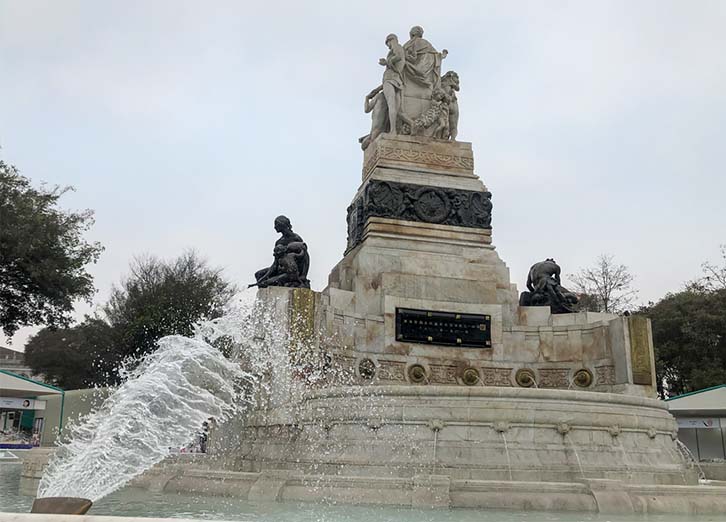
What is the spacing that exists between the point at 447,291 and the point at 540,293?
2341 millimetres

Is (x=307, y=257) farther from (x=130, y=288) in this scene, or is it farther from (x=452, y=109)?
(x=130, y=288)

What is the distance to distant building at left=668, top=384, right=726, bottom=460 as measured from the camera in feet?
81.7

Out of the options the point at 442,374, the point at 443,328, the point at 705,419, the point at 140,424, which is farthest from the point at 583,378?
the point at 705,419

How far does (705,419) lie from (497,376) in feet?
46.5

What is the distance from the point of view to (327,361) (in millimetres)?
13469

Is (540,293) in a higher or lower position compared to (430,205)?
lower

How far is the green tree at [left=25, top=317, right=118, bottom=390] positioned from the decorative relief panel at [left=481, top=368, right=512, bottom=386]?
27562mm

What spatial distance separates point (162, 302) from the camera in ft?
A: 125

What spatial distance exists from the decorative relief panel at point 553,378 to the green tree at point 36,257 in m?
16.9

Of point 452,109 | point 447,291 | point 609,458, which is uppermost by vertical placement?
point 452,109

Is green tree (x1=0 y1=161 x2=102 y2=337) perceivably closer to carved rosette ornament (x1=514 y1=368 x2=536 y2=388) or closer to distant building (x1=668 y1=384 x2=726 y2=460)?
carved rosette ornament (x1=514 y1=368 x2=536 y2=388)

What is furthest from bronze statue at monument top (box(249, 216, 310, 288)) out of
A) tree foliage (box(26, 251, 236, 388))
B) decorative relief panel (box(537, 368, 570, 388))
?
tree foliage (box(26, 251, 236, 388))

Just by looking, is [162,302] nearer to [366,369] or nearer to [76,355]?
[76,355]

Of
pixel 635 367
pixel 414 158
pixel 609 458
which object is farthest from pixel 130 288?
pixel 609 458
